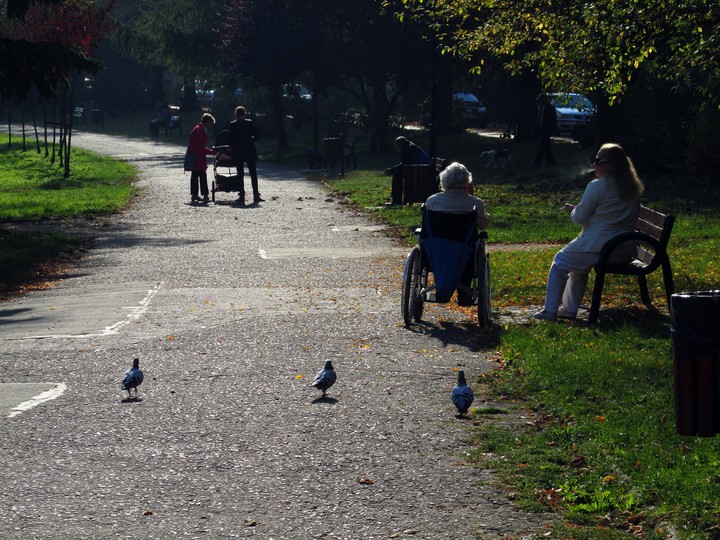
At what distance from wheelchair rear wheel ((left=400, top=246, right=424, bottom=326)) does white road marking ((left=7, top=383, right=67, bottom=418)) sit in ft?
11.3

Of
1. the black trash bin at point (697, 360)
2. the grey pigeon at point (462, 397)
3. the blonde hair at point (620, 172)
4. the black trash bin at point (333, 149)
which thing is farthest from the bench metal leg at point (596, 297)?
the black trash bin at point (333, 149)

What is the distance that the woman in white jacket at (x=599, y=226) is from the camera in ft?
37.4

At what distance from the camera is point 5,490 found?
6.38 m

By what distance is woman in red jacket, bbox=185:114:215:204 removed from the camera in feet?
88.2

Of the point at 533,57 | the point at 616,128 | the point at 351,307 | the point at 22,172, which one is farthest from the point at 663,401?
the point at 22,172

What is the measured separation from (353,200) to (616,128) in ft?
25.9

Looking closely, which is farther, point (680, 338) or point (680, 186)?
point (680, 186)

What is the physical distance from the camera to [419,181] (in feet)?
78.4

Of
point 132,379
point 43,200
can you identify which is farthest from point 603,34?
point 43,200

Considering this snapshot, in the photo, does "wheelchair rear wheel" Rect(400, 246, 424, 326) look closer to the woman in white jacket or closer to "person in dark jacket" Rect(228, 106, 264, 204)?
the woman in white jacket

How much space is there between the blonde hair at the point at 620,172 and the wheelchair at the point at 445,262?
133 cm

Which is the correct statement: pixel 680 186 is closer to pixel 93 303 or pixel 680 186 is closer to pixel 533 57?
pixel 533 57

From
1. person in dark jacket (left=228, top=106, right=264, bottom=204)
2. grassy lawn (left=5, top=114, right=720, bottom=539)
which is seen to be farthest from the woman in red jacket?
grassy lawn (left=5, top=114, right=720, bottom=539)

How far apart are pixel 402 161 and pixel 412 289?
42.8 ft
